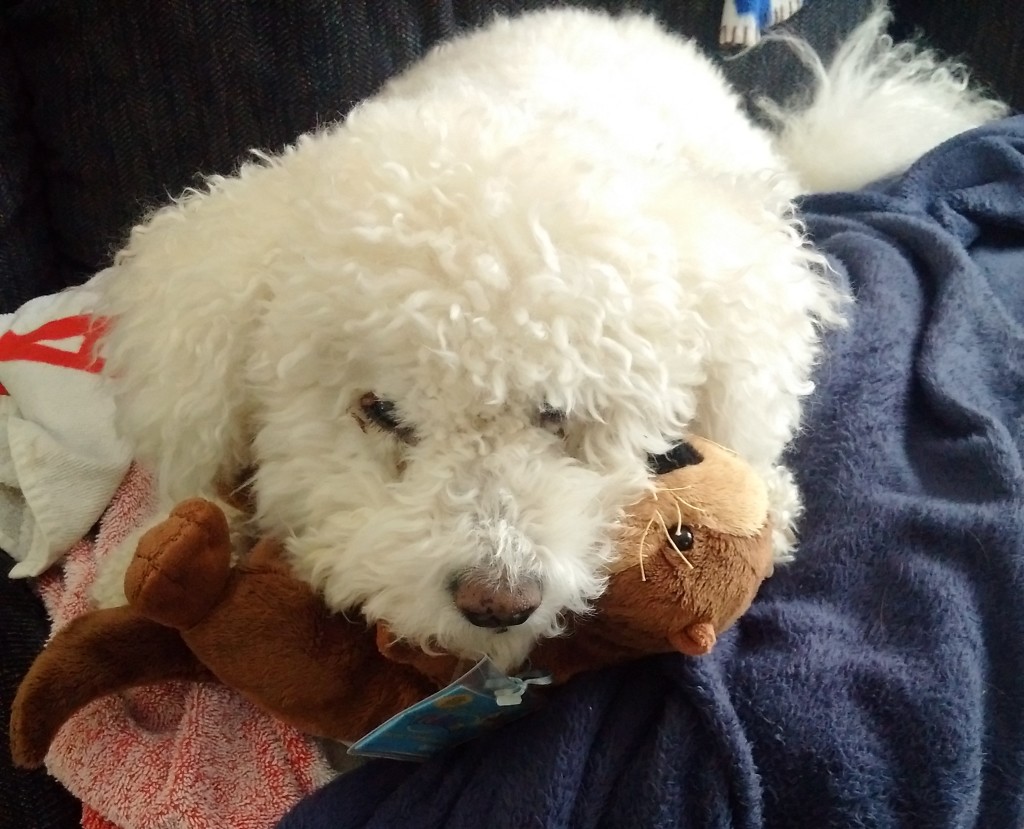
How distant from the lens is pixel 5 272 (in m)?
1.21

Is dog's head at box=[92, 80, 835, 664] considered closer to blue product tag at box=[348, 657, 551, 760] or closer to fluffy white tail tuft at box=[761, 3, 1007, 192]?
blue product tag at box=[348, 657, 551, 760]

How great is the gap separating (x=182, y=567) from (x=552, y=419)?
285 millimetres

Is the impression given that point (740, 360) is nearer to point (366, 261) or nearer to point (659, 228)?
point (659, 228)

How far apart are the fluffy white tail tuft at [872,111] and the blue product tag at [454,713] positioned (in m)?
1.07

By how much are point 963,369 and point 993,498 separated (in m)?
0.19

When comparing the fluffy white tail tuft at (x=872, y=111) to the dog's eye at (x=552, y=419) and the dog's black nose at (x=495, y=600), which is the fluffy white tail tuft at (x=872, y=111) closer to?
the dog's eye at (x=552, y=419)

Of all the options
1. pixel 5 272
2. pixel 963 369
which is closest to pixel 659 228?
pixel 963 369

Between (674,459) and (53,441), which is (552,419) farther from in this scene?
(53,441)

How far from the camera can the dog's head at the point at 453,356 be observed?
0.65 metres

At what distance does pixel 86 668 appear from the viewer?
67 centimetres

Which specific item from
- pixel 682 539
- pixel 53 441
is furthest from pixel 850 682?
pixel 53 441

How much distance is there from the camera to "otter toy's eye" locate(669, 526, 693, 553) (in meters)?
0.63

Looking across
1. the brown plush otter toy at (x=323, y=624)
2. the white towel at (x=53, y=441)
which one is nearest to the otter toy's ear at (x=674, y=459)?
the brown plush otter toy at (x=323, y=624)

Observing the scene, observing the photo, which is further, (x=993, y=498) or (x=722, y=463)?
(x=993, y=498)
